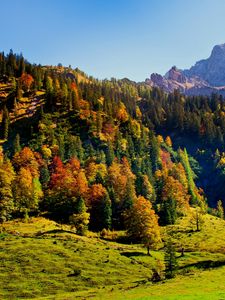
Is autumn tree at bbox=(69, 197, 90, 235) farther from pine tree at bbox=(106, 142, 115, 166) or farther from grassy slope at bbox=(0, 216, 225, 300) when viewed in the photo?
pine tree at bbox=(106, 142, 115, 166)

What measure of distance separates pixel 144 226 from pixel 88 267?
1229 inches

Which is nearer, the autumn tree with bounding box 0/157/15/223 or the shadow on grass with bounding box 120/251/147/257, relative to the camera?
the shadow on grass with bounding box 120/251/147/257

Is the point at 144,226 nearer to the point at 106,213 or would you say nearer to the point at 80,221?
the point at 80,221

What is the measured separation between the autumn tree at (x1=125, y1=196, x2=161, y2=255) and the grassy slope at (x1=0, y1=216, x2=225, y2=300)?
3720 mm

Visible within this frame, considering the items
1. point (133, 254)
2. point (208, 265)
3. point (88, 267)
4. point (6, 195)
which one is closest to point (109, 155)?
point (6, 195)

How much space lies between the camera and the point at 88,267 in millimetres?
76312

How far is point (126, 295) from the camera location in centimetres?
5288

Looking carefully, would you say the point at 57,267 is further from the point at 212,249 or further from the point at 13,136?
the point at 13,136

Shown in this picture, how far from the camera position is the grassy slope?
55344 mm

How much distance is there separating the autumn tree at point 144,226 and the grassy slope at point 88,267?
3.72m

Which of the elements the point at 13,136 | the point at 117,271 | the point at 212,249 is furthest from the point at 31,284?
the point at 13,136

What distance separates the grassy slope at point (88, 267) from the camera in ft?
182

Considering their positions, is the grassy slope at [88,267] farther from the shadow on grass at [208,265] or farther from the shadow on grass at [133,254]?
the shadow on grass at [133,254]

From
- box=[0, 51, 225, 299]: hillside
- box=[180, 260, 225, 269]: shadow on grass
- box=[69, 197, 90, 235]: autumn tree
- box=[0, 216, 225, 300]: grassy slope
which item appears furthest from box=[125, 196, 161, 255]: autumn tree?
box=[180, 260, 225, 269]: shadow on grass
